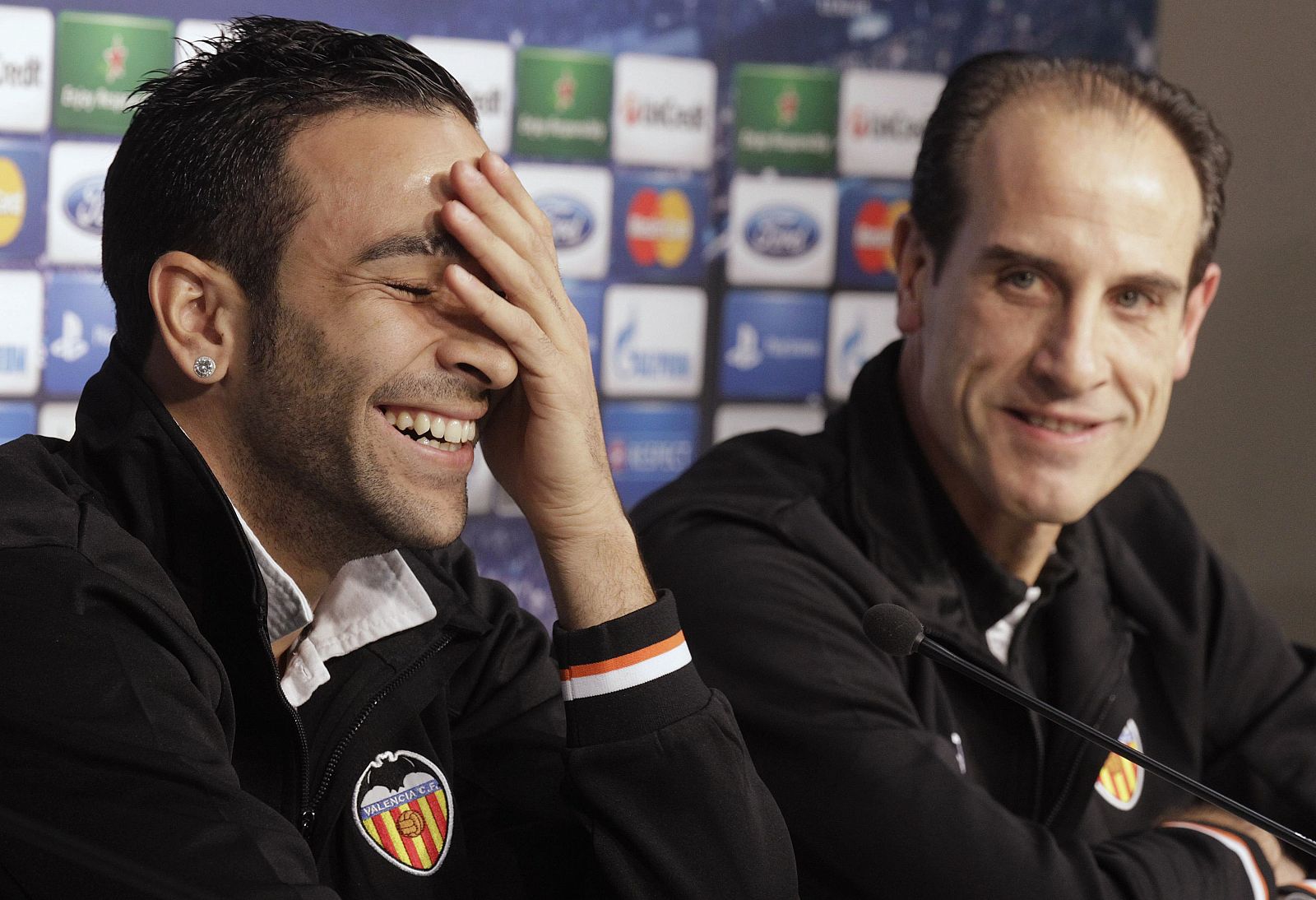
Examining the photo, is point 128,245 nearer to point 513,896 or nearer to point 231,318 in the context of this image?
point 231,318

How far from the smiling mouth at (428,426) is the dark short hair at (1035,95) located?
2.08ft

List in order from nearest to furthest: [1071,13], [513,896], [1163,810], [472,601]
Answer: [513,896], [472,601], [1163,810], [1071,13]

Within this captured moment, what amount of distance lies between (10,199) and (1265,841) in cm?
197

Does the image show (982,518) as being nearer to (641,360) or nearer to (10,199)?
(641,360)

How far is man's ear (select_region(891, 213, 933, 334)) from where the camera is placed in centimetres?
167

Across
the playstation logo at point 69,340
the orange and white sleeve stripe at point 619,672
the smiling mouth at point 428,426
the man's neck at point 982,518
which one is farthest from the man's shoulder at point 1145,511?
the playstation logo at point 69,340

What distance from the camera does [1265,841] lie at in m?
1.50

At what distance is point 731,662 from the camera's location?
1422 millimetres

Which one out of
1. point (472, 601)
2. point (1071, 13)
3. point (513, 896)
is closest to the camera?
point (513, 896)

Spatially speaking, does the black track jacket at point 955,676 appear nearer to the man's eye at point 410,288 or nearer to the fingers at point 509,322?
the fingers at point 509,322

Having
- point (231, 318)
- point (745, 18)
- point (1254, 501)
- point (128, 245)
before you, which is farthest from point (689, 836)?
point (1254, 501)

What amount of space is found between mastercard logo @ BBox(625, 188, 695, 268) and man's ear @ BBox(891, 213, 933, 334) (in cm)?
108

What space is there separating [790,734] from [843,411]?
17.7 inches

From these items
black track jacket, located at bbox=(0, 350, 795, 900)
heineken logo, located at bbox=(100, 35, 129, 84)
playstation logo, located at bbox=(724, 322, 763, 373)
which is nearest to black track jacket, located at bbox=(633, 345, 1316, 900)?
black track jacket, located at bbox=(0, 350, 795, 900)
